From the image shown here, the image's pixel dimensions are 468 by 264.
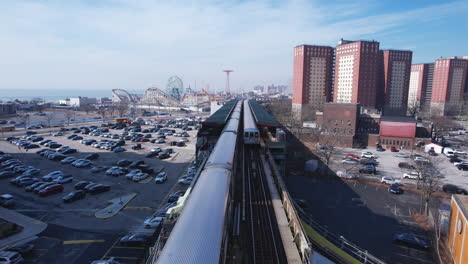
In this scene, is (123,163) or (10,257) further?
(123,163)

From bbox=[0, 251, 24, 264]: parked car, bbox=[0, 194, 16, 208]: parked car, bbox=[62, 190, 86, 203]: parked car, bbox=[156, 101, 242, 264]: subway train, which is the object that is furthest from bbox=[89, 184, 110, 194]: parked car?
bbox=[156, 101, 242, 264]: subway train

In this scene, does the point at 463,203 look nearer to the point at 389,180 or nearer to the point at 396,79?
the point at 389,180

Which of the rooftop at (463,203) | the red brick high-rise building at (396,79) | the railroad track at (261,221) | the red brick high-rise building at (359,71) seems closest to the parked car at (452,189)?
the rooftop at (463,203)

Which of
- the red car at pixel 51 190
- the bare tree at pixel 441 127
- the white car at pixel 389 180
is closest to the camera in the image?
the red car at pixel 51 190

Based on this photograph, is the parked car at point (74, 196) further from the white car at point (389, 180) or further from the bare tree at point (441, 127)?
the bare tree at point (441, 127)

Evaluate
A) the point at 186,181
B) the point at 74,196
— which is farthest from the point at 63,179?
the point at 186,181

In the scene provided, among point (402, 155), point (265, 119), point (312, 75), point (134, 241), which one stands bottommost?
point (402, 155)
